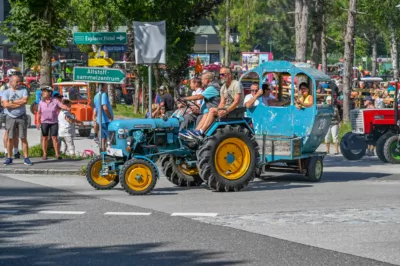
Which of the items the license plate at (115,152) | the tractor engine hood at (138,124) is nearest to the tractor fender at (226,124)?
the tractor engine hood at (138,124)

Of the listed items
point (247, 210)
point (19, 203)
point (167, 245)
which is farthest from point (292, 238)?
point (19, 203)

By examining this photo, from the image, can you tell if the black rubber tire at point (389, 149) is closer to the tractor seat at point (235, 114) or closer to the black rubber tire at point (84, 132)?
the tractor seat at point (235, 114)

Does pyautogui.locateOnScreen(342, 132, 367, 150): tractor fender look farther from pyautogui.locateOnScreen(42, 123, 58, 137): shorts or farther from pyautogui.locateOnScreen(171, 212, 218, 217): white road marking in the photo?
pyautogui.locateOnScreen(171, 212, 218, 217): white road marking

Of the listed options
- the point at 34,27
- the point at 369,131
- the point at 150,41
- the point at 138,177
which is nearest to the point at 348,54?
the point at 369,131

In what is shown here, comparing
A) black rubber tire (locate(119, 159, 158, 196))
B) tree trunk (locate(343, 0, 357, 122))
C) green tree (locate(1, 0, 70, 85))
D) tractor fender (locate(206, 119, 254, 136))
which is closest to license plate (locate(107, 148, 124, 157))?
black rubber tire (locate(119, 159, 158, 196))

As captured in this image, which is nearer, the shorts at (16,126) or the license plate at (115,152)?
the license plate at (115,152)

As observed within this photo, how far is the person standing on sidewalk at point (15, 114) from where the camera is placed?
19891mm

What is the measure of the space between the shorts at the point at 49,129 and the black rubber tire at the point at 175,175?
4619 mm

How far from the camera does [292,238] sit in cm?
1118

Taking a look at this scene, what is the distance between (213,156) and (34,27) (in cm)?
697

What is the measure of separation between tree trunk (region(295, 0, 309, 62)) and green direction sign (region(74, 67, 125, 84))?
1141 centimetres

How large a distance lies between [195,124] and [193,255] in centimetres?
676

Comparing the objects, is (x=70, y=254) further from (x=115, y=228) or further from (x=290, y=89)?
(x=290, y=89)

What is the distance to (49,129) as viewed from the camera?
828 inches
